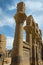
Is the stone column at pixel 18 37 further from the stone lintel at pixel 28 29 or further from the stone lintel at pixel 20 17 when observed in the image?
the stone lintel at pixel 28 29

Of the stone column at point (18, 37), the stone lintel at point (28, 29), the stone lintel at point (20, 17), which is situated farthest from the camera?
the stone lintel at point (28, 29)

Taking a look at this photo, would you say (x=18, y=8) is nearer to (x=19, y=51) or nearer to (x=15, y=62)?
(x=19, y=51)

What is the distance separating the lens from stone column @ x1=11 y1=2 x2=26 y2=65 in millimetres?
11805

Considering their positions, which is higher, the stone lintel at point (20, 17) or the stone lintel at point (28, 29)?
the stone lintel at point (20, 17)

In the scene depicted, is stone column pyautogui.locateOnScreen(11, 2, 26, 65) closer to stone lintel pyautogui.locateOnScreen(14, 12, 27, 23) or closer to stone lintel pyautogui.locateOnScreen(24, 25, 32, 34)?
stone lintel pyautogui.locateOnScreen(14, 12, 27, 23)

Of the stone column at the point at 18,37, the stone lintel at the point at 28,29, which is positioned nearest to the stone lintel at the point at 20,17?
the stone column at the point at 18,37

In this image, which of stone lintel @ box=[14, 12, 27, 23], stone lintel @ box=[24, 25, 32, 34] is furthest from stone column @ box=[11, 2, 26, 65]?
stone lintel @ box=[24, 25, 32, 34]

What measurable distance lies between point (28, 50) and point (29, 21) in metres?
3.65

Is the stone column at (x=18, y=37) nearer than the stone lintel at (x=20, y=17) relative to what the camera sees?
Yes

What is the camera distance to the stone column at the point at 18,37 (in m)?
11.8

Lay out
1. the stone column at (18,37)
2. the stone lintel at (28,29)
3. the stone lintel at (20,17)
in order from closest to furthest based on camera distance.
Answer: the stone column at (18,37) → the stone lintel at (20,17) → the stone lintel at (28,29)

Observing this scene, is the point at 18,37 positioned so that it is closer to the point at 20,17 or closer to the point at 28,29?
the point at 20,17

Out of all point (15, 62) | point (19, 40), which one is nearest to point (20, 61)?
point (15, 62)

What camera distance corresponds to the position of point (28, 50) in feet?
48.7
